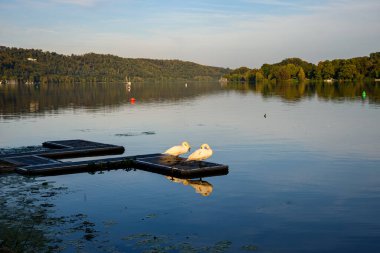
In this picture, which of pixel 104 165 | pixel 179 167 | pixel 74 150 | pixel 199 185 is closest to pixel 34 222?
pixel 199 185

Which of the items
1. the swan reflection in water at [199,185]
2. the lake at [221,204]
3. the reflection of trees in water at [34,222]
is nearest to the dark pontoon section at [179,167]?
the swan reflection in water at [199,185]

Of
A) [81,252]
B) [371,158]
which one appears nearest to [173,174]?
[81,252]

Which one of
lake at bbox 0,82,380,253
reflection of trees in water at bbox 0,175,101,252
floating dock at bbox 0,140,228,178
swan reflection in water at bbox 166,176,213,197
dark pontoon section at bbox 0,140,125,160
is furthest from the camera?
dark pontoon section at bbox 0,140,125,160

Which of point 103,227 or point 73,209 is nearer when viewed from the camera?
point 103,227

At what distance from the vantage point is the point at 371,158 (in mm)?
33125

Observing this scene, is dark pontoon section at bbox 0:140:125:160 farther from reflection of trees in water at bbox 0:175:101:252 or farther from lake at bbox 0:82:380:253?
reflection of trees in water at bbox 0:175:101:252

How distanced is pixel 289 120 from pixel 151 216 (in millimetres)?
41204

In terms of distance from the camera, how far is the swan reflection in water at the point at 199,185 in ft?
80.7

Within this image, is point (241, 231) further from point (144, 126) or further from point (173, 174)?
point (144, 126)

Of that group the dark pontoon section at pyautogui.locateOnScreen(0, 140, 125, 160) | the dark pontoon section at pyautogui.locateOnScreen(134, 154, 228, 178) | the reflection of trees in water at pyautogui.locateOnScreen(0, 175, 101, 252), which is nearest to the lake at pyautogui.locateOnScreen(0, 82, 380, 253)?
the reflection of trees in water at pyautogui.locateOnScreen(0, 175, 101, 252)

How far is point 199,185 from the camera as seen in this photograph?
2600cm

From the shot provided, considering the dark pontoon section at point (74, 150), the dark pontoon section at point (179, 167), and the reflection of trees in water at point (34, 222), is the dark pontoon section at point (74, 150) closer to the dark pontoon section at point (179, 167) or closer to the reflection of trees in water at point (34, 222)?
the dark pontoon section at point (179, 167)

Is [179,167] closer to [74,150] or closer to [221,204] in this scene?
[221,204]

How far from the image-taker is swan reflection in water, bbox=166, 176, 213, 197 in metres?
24.6
